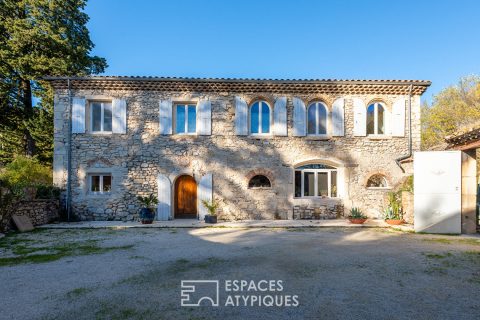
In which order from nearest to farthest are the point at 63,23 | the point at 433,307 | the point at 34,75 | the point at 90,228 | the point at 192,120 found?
1. the point at 433,307
2. the point at 90,228
3. the point at 192,120
4. the point at 34,75
5. the point at 63,23

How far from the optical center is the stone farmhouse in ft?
34.2

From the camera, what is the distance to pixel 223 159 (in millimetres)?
10625

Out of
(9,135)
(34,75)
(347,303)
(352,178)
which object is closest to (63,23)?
(34,75)

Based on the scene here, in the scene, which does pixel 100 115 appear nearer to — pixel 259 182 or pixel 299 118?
pixel 259 182

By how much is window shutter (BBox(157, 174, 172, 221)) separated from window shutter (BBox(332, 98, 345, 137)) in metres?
7.66

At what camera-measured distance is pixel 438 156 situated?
25.9ft

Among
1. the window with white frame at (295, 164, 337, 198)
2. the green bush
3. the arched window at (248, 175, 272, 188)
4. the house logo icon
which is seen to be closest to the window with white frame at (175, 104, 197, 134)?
the arched window at (248, 175, 272, 188)

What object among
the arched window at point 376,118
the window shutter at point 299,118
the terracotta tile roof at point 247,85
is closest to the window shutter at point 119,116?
the terracotta tile roof at point 247,85

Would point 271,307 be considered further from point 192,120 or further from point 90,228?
point 192,120

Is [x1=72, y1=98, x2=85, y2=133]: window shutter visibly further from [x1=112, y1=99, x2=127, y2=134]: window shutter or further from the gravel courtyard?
the gravel courtyard

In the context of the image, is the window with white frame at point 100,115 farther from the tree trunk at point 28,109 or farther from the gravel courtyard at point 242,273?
the tree trunk at point 28,109

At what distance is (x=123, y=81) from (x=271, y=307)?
1054 cm

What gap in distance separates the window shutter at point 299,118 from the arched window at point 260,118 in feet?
3.80

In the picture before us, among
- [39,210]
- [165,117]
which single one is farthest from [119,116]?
[39,210]
